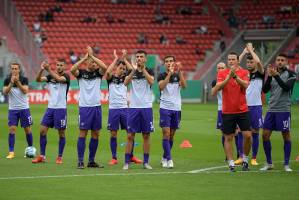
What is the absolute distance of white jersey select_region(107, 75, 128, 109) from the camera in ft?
62.7

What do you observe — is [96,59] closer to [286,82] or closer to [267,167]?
[286,82]

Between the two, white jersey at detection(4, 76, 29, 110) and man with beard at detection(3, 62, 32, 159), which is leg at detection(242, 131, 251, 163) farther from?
white jersey at detection(4, 76, 29, 110)

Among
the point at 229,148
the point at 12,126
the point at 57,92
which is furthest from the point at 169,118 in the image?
the point at 12,126

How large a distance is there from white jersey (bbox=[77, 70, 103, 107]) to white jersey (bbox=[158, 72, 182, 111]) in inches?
59.8

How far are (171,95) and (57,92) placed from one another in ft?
8.84

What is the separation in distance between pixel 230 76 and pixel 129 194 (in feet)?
12.6

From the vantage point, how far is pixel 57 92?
18.7 meters

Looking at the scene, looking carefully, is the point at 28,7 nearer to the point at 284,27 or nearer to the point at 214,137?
the point at 284,27

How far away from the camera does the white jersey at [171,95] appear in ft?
59.0

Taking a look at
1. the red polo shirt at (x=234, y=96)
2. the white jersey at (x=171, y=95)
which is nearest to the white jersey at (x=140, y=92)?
the white jersey at (x=171, y=95)

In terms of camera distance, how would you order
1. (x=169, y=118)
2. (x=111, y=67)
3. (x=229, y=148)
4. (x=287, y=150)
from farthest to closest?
1. (x=169, y=118)
2. (x=111, y=67)
3. (x=287, y=150)
4. (x=229, y=148)

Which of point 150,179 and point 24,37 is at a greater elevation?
point 24,37

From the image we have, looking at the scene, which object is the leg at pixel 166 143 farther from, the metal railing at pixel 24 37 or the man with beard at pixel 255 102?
the metal railing at pixel 24 37

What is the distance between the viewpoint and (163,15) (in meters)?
57.8
